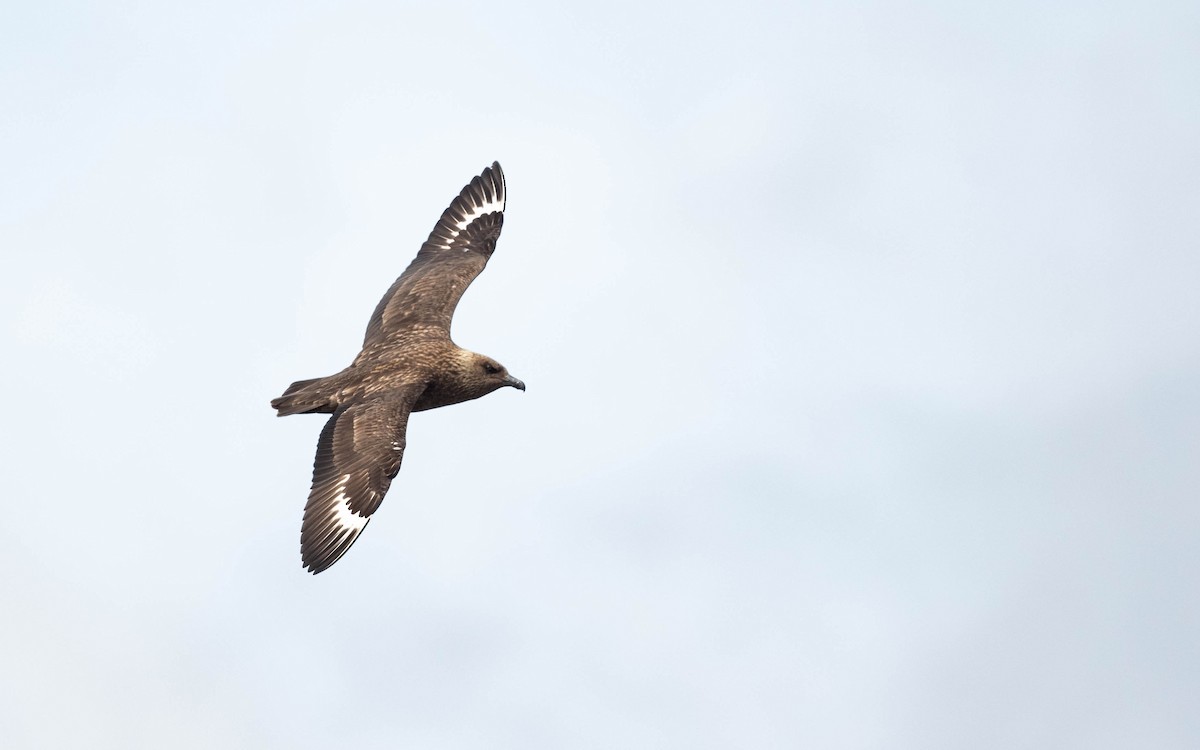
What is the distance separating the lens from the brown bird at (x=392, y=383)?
1789 centimetres

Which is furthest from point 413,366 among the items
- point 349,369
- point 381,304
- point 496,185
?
point 496,185

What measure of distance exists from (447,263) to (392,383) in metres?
3.46

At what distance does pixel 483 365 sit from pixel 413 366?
0.85m

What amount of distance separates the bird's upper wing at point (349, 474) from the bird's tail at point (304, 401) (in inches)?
14.4

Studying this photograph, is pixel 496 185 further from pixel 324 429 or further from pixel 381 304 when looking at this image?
pixel 324 429

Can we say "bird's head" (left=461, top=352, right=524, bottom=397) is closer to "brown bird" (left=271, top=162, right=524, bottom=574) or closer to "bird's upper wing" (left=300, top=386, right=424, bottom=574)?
"brown bird" (left=271, top=162, right=524, bottom=574)

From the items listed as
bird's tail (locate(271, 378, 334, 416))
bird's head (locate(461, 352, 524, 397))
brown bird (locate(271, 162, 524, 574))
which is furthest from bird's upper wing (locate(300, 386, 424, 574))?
bird's head (locate(461, 352, 524, 397))

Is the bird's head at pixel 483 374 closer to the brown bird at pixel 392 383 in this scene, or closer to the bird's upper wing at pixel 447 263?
the brown bird at pixel 392 383

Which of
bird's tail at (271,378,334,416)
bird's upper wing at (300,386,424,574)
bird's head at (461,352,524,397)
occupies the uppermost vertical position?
bird's head at (461,352,524,397)

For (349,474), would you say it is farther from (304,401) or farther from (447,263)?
(447,263)

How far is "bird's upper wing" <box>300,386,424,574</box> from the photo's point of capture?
17641 millimetres

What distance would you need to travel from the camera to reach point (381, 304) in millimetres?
21516

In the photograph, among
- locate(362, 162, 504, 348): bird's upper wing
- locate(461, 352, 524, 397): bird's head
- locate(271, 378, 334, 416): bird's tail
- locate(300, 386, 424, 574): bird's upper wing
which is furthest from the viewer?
locate(362, 162, 504, 348): bird's upper wing

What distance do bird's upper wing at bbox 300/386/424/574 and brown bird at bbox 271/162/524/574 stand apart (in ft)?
0.03
